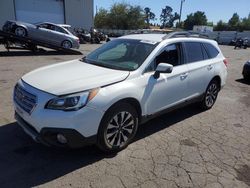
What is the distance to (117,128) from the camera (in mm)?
3906

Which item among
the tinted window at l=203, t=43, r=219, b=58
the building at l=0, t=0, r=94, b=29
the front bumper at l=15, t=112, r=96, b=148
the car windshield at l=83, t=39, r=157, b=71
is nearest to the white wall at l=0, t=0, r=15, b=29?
the building at l=0, t=0, r=94, b=29

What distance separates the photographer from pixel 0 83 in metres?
7.76

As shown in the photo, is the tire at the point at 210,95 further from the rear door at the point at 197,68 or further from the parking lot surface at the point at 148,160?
the parking lot surface at the point at 148,160

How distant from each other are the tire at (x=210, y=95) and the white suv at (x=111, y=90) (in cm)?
34

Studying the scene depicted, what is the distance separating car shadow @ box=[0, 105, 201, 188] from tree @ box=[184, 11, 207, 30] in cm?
10352

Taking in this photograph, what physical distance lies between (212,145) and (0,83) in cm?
621

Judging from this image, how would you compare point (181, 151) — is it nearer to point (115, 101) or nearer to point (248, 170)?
point (248, 170)

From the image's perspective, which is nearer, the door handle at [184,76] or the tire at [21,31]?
the door handle at [184,76]

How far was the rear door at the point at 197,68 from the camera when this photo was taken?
527 centimetres

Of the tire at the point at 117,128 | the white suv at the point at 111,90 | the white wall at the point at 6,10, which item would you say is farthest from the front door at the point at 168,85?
the white wall at the point at 6,10

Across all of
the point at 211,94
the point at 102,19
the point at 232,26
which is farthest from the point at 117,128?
the point at 232,26

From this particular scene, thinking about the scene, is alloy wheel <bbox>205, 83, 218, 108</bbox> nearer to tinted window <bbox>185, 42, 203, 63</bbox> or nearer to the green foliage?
tinted window <bbox>185, 42, 203, 63</bbox>

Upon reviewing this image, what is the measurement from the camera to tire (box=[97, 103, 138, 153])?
3.66 m

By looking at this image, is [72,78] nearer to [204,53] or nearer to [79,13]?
[204,53]
